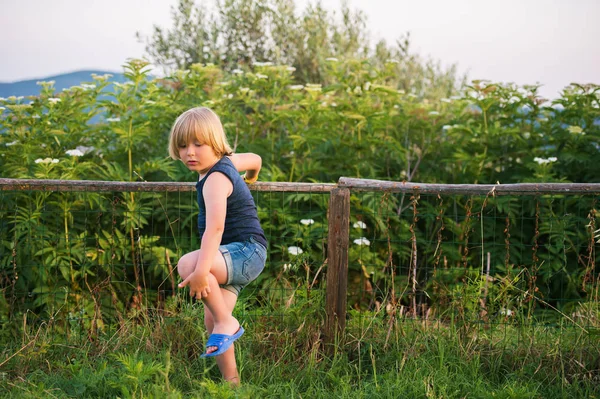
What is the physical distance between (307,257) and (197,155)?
1.56 metres

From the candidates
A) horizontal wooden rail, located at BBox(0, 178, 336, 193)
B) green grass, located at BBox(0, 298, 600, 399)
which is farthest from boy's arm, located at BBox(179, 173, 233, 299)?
horizontal wooden rail, located at BBox(0, 178, 336, 193)

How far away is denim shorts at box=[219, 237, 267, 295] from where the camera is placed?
3281 millimetres

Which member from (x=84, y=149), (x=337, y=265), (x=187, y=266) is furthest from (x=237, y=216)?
(x=84, y=149)

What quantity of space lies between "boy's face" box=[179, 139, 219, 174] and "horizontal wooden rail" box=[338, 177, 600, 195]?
107 centimetres

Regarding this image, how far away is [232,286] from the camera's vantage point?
11.1ft

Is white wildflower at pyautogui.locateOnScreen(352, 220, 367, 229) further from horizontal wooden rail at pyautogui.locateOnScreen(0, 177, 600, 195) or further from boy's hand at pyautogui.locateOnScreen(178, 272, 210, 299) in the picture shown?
boy's hand at pyautogui.locateOnScreen(178, 272, 210, 299)

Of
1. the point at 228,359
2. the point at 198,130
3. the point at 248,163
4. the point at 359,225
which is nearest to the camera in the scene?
the point at 198,130

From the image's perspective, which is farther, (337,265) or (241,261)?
(337,265)

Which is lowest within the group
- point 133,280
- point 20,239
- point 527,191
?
point 133,280

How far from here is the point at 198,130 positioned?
320 centimetres

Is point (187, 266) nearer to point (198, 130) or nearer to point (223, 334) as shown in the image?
point (223, 334)

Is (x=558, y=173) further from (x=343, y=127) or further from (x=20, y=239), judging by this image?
(x=20, y=239)

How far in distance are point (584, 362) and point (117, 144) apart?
4.18 meters

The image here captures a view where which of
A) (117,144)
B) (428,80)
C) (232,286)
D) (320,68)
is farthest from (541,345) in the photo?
(428,80)
